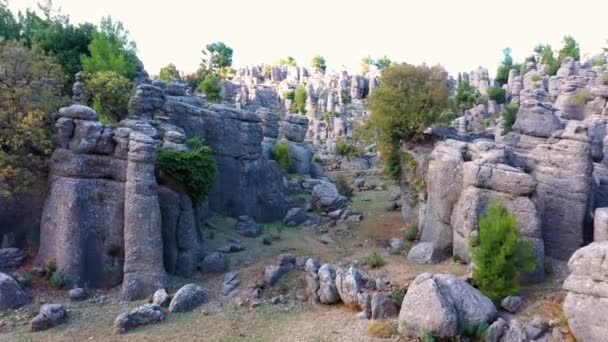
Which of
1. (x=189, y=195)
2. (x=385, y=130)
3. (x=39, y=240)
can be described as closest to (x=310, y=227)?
(x=385, y=130)

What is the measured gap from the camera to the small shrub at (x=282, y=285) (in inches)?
679

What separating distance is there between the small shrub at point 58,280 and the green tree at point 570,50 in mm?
72800

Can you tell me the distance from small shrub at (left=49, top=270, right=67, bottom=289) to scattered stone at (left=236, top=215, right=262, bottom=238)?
9.00 meters

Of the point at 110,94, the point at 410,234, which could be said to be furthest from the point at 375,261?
the point at 110,94

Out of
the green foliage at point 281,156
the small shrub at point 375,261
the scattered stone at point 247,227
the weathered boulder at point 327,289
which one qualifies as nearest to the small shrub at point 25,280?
the weathered boulder at point 327,289

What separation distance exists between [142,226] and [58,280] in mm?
3137

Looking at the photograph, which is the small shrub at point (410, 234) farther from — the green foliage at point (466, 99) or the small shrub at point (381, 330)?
the green foliage at point (466, 99)

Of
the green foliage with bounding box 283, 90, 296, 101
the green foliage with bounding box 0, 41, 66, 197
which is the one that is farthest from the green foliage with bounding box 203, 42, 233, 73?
the green foliage with bounding box 0, 41, 66, 197

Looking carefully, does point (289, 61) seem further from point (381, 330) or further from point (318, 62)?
point (381, 330)

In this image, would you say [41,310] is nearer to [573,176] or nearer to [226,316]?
[226,316]

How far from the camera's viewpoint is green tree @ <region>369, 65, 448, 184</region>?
82.6 feet

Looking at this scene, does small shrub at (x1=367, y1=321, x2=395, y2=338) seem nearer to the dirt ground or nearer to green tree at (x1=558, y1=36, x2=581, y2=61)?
the dirt ground

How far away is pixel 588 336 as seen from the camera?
12844 mm

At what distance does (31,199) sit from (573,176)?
20204 millimetres
